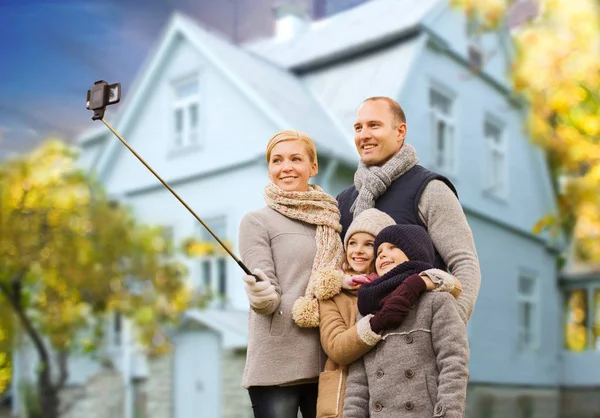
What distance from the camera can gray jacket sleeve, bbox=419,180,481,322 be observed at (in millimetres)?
2086

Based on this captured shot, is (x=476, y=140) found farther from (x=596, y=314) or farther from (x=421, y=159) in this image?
(x=596, y=314)

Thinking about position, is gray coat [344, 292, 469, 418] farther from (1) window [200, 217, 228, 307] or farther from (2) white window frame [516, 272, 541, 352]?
(2) white window frame [516, 272, 541, 352]

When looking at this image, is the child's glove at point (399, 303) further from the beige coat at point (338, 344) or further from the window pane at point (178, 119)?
the window pane at point (178, 119)

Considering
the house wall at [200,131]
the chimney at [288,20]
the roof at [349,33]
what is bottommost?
the house wall at [200,131]

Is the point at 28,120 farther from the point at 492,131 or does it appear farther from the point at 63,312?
the point at 492,131

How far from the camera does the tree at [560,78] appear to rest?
352 inches

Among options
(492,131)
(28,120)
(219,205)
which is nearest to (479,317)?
(492,131)

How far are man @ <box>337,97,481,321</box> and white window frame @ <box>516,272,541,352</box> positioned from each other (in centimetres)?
804

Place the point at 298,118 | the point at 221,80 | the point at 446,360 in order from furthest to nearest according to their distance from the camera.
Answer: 1. the point at 221,80
2. the point at 298,118
3. the point at 446,360

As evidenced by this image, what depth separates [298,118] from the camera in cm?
755

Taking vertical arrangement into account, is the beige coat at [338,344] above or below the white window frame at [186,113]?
below

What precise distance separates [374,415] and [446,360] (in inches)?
8.7

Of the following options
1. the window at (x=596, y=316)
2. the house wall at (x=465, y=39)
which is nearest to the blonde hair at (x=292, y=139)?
the house wall at (x=465, y=39)

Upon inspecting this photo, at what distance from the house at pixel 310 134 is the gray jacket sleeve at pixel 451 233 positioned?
492 cm
